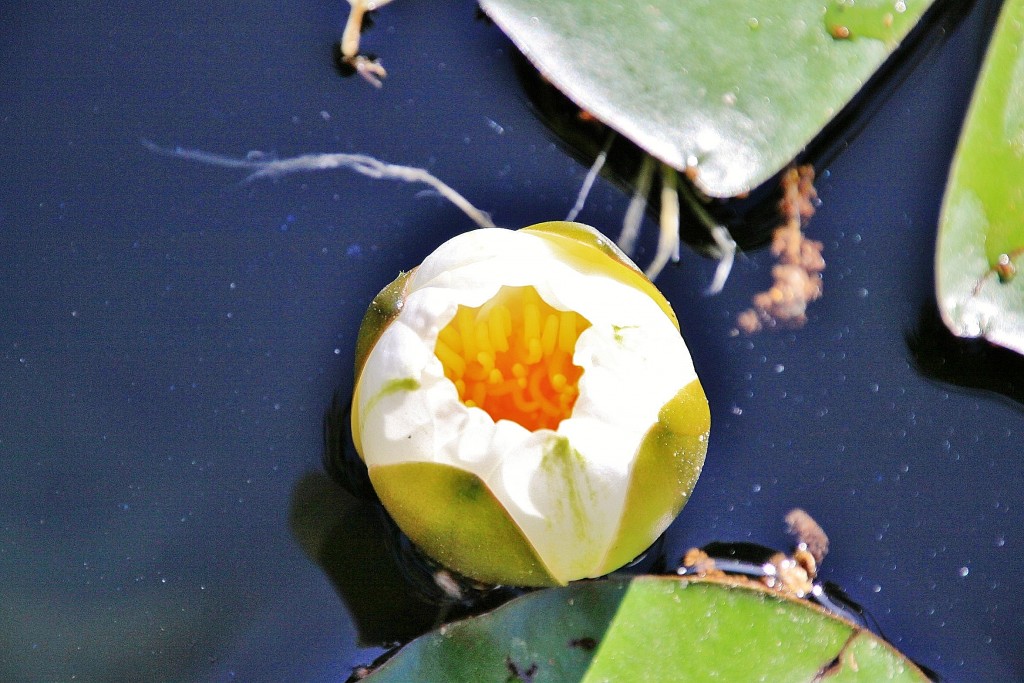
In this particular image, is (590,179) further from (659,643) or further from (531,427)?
(659,643)

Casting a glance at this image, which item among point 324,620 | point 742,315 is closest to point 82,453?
point 324,620

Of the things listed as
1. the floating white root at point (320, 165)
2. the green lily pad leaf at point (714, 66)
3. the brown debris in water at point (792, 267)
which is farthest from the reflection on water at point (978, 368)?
the floating white root at point (320, 165)

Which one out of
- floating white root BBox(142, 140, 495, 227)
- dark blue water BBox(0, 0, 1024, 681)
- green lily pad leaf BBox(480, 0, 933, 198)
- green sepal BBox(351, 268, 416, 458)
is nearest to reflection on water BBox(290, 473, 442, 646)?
dark blue water BBox(0, 0, 1024, 681)

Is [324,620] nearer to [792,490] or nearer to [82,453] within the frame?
[82,453]

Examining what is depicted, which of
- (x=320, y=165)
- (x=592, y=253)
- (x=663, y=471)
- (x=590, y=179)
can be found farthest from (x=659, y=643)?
(x=320, y=165)

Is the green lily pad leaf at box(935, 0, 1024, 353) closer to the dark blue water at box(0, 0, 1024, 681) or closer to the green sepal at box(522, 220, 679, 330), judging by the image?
the dark blue water at box(0, 0, 1024, 681)

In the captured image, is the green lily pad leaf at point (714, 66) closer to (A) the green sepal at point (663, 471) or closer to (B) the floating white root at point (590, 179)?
(B) the floating white root at point (590, 179)

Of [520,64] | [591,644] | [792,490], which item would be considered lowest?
[591,644]
